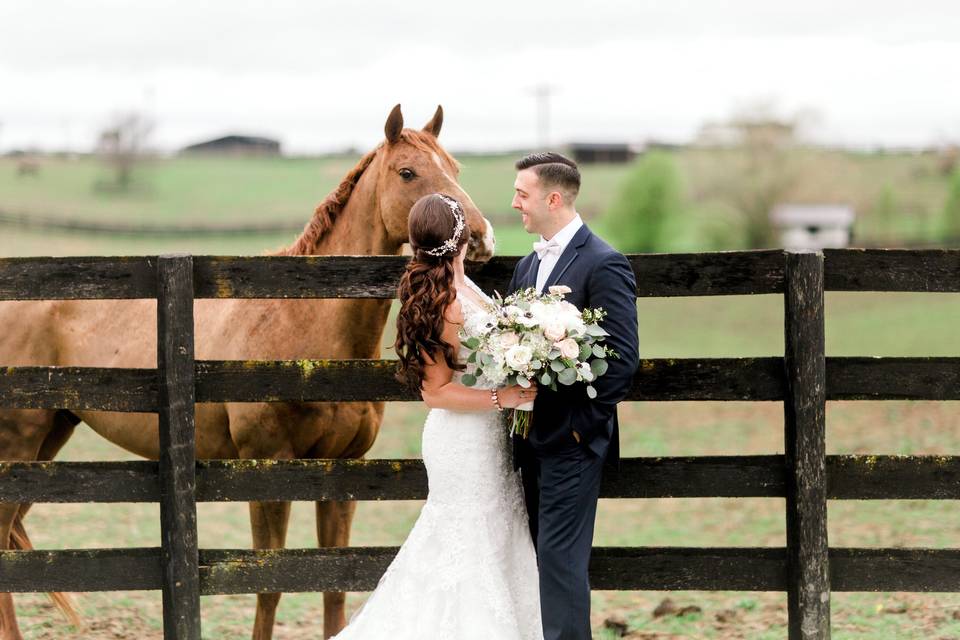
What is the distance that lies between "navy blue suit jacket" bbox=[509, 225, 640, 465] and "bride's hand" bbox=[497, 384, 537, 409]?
0.17 feet

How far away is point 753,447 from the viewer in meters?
13.7

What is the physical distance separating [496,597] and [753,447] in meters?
10.3

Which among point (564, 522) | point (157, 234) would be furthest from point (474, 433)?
point (157, 234)

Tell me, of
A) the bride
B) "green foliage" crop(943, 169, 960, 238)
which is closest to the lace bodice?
the bride

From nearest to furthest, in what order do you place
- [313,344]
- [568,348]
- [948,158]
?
[568,348]
[313,344]
[948,158]

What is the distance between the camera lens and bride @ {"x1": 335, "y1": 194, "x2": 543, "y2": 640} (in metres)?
4.03

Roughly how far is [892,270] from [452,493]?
2.26m

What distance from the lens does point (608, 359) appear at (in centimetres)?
402

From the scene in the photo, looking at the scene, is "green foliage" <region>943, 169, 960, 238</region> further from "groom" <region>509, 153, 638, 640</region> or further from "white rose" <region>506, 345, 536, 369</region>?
"white rose" <region>506, 345, 536, 369</region>

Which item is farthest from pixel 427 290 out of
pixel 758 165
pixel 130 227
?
pixel 758 165

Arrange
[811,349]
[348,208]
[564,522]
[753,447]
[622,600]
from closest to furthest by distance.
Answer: [564,522] < [811,349] < [348,208] < [622,600] < [753,447]

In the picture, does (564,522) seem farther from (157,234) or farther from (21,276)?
(157,234)

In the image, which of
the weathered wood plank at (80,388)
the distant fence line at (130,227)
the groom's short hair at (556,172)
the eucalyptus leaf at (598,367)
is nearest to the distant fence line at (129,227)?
the distant fence line at (130,227)

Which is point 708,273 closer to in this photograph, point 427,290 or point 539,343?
point 539,343
